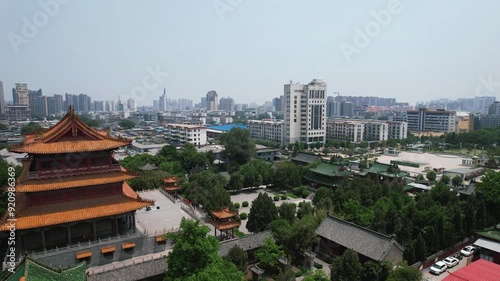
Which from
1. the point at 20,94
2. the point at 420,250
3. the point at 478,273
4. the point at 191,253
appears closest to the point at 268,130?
the point at 420,250

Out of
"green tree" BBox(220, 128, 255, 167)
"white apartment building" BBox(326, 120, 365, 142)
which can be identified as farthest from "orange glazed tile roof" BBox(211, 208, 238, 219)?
"white apartment building" BBox(326, 120, 365, 142)

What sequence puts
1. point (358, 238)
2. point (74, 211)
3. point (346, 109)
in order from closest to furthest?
point (74, 211)
point (358, 238)
point (346, 109)

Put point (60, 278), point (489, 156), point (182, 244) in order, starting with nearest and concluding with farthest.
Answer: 1. point (60, 278)
2. point (182, 244)
3. point (489, 156)

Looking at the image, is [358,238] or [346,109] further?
[346,109]

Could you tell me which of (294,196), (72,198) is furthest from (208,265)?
(294,196)

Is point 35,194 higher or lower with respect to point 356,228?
higher

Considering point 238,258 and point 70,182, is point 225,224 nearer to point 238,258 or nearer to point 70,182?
point 238,258

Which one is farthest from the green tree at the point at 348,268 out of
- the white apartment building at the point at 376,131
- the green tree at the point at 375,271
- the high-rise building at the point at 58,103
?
the high-rise building at the point at 58,103

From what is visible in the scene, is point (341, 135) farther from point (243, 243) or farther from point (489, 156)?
point (243, 243)
